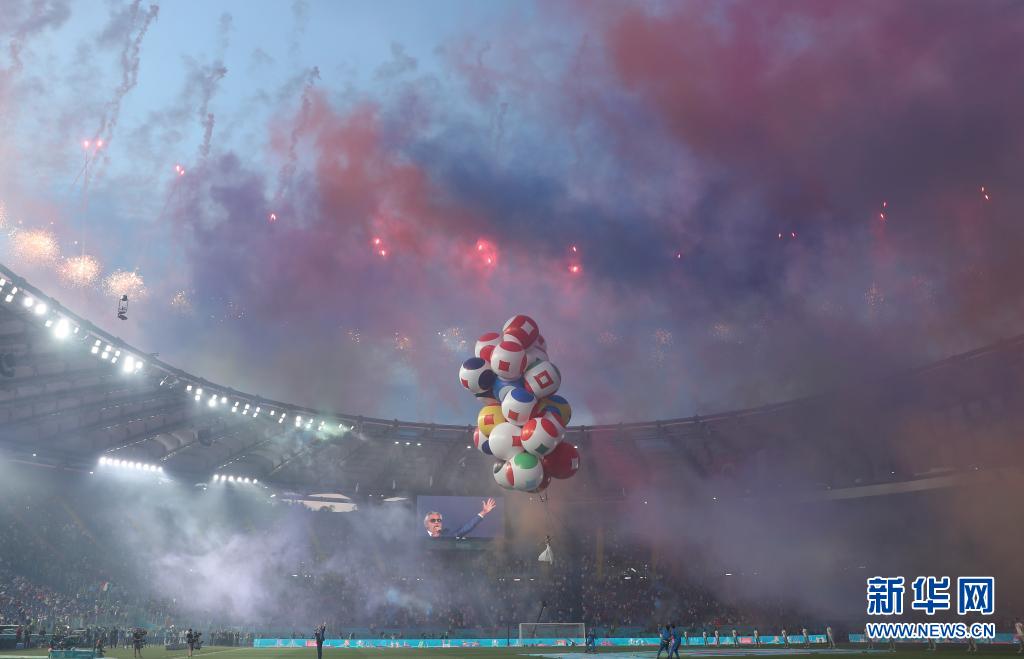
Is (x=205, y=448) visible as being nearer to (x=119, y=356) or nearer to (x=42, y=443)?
(x=42, y=443)

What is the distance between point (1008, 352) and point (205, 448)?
163 feet

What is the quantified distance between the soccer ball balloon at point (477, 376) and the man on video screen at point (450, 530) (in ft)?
123

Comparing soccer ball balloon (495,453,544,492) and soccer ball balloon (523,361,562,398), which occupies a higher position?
soccer ball balloon (523,361,562,398)

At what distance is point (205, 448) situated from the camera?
49656 mm

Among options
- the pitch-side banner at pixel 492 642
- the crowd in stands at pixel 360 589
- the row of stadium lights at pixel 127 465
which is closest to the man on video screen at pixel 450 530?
the crowd in stands at pixel 360 589

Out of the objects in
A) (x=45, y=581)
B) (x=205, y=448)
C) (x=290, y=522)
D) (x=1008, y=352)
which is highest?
(x=1008, y=352)

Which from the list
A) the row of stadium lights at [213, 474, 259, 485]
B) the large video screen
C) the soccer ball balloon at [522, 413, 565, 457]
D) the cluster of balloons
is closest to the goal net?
the large video screen

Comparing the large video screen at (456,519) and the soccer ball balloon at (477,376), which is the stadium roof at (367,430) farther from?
the soccer ball balloon at (477,376)

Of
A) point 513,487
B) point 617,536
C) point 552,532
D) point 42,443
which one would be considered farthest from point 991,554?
point 42,443

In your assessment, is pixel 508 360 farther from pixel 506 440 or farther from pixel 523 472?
pixel 523 472

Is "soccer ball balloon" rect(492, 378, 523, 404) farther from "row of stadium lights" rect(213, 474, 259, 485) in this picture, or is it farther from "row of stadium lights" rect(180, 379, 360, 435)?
"row of stadium lights" rect(213, 474, 259, 485)

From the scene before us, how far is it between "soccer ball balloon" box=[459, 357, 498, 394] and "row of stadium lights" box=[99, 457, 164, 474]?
32.3 m

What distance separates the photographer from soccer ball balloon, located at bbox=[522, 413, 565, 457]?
2000 cm

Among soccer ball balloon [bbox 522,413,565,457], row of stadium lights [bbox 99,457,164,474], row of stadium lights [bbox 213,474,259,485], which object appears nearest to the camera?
soccer ball balloon [bbox 522,413,565,457]
